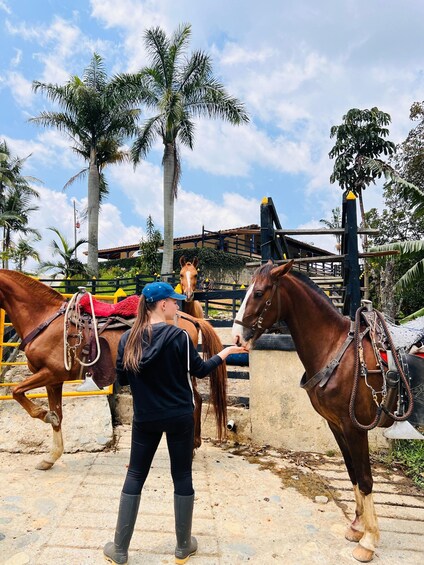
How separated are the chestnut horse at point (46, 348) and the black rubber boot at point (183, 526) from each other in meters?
2.12

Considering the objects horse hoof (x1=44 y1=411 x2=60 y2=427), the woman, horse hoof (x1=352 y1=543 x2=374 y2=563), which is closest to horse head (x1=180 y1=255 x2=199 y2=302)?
horse hoof (x1=44 y1=411 x2=60 y2=427)

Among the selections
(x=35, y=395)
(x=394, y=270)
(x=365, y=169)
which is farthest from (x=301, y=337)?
(x=365, y=169)

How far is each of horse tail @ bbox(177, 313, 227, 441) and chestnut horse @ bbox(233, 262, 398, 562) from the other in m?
1.74

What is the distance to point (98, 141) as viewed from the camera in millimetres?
20344

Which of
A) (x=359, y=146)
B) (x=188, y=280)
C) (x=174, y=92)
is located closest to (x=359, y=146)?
(x=359, y=146)

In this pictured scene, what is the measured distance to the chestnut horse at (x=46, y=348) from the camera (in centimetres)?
423

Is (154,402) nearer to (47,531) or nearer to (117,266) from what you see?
(47,531)

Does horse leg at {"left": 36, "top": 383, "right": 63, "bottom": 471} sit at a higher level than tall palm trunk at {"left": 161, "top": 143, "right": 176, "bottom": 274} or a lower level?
lower

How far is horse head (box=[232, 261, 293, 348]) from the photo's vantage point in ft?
9.93

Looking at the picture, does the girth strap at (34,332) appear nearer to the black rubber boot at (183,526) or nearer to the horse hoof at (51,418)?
the horse hoof at (51,418)

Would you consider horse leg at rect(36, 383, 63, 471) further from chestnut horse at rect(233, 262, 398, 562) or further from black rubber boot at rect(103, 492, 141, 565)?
chestnut horse at rect(233, 262, 398, 562)

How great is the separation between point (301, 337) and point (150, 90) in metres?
18.7

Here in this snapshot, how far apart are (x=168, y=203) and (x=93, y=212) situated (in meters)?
4.55

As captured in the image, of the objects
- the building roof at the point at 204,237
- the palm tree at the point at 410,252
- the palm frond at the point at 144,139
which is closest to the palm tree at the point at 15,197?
the building roof at the point at 204,237
